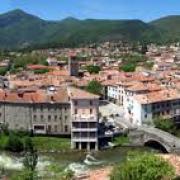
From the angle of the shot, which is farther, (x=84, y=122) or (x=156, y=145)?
(x=156, y=145)

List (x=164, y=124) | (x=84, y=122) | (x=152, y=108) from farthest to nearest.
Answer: (x=152, y=108) < (x=164, y=124) < (x=84, y=122)

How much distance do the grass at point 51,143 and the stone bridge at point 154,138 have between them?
665 cm

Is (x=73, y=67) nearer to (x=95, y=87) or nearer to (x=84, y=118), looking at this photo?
(x=95, y=87)

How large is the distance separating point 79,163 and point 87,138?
17.9 feet

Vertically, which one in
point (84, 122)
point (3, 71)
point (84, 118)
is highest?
point (3, 71)

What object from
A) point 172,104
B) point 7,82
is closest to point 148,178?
point 172,104

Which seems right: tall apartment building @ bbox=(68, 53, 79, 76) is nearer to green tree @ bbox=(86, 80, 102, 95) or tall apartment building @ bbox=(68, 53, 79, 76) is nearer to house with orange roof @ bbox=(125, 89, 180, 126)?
green tree @ bbox=(86, 80, 102, 95)

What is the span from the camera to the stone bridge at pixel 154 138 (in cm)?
5350

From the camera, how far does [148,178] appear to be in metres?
30.9

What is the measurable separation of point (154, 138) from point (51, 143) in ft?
32.8

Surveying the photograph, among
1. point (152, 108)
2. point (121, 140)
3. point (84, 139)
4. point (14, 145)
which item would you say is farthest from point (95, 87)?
point (14, 145)

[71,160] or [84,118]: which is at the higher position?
[84,118]

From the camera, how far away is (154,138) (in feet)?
182

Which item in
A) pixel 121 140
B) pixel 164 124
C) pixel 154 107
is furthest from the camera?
pixel 154 107
